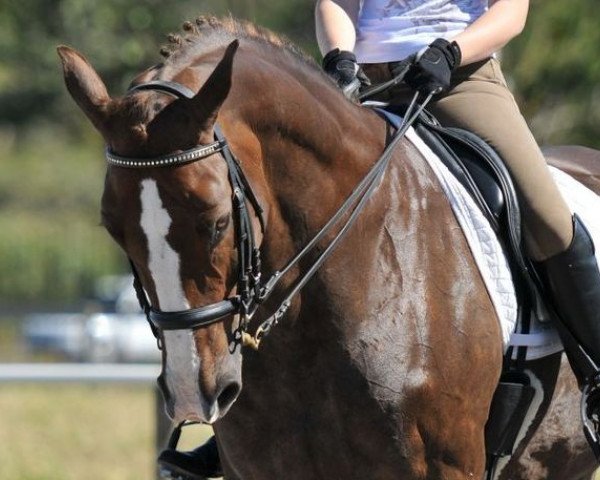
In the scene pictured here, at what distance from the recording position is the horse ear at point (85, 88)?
395 cm

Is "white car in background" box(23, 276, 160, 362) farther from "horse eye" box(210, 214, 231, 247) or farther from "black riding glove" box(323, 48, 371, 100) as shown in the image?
"horse eye" box(210, 214, 231, 247)

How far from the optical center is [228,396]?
12.9 feet

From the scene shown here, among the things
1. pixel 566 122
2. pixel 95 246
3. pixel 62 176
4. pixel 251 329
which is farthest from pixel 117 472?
pixel 62 176

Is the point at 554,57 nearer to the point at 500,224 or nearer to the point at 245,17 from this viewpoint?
the point at 245,17

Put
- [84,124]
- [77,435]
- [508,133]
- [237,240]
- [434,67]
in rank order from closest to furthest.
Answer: [237,240] < [434,67] < [508,133] < [77,435] < [84,124]

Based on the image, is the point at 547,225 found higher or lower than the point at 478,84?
lower

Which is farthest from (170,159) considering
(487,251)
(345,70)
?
(487,251)

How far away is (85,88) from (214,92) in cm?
42

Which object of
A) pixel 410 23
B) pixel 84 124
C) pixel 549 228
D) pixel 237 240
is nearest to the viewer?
pixel 237 240

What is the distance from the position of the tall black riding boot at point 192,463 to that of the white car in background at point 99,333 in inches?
548

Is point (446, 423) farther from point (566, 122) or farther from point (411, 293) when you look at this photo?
point (566, 122)

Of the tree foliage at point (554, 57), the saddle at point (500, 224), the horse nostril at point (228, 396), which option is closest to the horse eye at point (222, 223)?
the horse nostril at point (228, 396)

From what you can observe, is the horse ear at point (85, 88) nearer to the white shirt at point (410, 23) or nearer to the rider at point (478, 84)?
the rider at point (478, 84)

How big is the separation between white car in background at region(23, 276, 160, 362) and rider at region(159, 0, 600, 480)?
14095 millimetres
